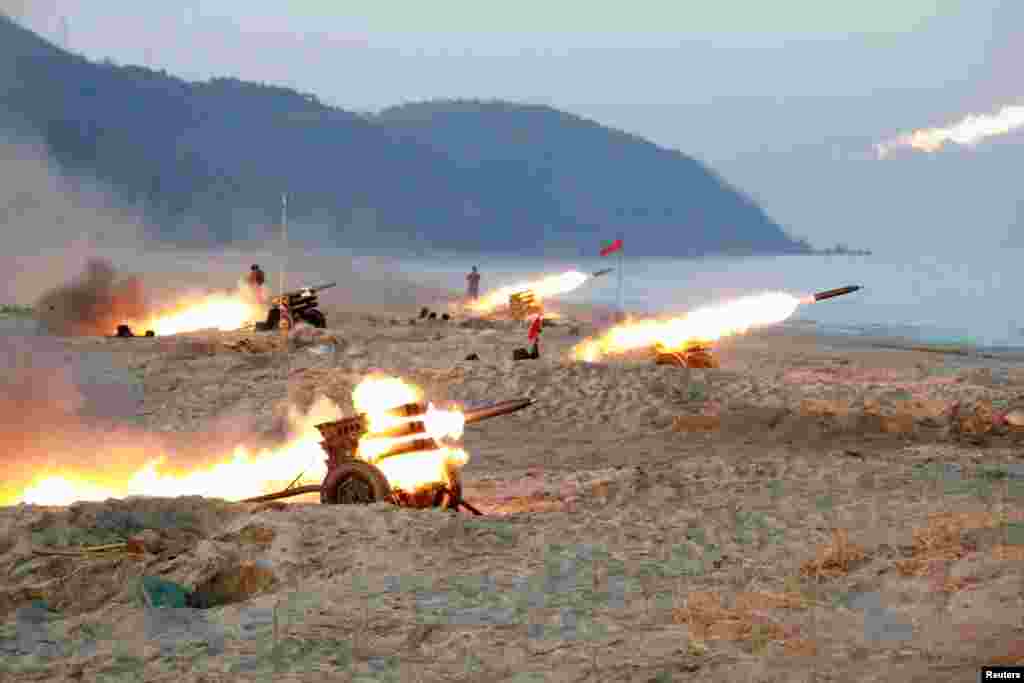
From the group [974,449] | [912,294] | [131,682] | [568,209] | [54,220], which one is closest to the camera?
[131,682]

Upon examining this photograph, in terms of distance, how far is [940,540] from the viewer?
985 centimetres

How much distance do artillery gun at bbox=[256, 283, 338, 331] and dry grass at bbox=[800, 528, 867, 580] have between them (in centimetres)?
2272

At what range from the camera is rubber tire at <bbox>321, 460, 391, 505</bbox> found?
12.1m

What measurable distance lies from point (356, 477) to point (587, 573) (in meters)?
3.32

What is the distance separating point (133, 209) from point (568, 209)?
96.1 meters

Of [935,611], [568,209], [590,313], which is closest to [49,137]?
[590,313]

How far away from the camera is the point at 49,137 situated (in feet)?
364

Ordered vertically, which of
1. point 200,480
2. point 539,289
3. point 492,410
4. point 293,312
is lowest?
point 200,480

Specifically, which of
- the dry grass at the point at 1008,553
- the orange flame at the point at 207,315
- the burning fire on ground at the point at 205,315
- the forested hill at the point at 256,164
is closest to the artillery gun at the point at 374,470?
the dry grass at the point at 1008,553

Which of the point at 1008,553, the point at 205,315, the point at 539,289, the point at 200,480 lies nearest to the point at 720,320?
the point at 200,480

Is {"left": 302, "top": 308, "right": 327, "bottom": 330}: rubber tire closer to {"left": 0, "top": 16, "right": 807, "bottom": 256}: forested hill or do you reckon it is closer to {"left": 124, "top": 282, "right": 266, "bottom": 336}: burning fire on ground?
{"left": 124, "top": 282, "right": 266, "bottom": 336}: burning fire on ground

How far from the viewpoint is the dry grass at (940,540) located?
9.18m

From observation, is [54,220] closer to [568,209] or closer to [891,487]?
[891,487]

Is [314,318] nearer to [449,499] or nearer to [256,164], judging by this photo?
[449,499]
